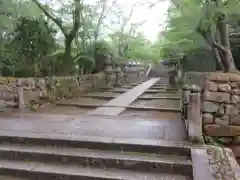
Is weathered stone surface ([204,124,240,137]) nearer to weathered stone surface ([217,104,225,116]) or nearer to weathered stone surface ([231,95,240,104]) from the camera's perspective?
weathered stone surface ([217,104,225,116])

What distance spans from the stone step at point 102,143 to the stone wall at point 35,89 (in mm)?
2085

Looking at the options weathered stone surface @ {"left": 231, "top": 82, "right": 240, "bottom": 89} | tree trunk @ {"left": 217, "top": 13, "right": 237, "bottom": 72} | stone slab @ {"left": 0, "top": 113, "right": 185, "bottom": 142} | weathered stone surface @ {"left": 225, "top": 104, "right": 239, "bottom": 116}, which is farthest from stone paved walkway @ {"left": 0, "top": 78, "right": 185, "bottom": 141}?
tree trunk @ {"left": 217, "top": 13, "right": 237, "bottom": 72}

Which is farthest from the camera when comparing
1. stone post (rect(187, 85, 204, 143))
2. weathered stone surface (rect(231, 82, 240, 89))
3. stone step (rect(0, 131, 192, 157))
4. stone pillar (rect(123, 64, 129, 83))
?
stone pillar (rect(123, 64, 129, 83))

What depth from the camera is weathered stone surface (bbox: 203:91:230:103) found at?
3.79 metres

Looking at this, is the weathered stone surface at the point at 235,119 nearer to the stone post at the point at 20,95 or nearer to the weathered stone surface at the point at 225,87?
the weathered stone surface at the point at 225,87

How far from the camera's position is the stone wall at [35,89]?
5371mm

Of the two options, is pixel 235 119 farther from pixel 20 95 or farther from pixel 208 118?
pixel 20 95

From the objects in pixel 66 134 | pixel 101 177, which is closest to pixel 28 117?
pixel 66 134

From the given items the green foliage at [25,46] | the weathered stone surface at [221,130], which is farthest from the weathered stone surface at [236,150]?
the green foliage at [25,46]

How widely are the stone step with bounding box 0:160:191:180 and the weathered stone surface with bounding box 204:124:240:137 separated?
149 centimetres

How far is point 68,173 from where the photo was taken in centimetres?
268

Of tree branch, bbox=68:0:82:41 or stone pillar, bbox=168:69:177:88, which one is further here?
stone pillar, bbox=168:69:177:88

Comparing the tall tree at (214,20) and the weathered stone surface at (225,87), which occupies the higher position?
the tall tree at (214,20)

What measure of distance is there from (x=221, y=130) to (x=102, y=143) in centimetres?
191
